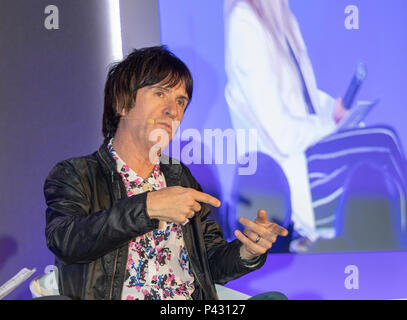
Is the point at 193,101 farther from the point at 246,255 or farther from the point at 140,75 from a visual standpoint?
the point at 246,255

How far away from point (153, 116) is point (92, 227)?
0.41m

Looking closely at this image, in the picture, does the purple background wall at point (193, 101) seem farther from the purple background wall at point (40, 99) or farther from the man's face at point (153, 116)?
the man's face at point (153, 116)

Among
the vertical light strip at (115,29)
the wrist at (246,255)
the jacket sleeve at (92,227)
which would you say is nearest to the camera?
the jacket sleeve at (92,227)

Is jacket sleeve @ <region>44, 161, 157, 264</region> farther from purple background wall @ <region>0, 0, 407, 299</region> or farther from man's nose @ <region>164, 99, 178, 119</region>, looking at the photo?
purple background wall @ <region>0, 0, 407, 299</region>

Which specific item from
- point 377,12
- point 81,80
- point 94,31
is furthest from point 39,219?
point 377,12

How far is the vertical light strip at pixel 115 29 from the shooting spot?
235 cm

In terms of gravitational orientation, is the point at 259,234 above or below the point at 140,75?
below

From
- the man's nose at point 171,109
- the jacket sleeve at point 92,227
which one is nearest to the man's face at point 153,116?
the man's nose at point 171,109

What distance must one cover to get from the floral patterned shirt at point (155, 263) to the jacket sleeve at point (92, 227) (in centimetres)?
13

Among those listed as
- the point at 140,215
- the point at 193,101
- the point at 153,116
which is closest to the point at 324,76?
the point at 193,101

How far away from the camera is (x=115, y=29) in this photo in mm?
2363

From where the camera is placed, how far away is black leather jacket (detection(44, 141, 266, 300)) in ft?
3.65

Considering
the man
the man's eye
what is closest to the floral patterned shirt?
the man
